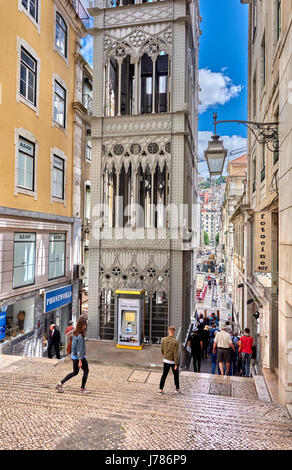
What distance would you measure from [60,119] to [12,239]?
8.20m

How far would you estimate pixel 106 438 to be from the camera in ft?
15.7

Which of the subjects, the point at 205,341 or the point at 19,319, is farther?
the point at 205,341

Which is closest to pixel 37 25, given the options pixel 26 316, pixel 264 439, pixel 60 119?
pixel 60 119

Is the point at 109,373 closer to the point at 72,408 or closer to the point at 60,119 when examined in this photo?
the point at 72,408

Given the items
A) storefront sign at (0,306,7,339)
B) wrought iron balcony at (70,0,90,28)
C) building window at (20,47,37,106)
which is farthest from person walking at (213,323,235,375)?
wrought iron balcony at (70,0,90,28)

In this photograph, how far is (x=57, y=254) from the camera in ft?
56.0

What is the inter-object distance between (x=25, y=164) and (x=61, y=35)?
8.56 m

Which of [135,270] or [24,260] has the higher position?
[24,260]

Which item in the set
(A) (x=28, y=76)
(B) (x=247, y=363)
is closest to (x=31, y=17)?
(A) (x=28, y=76)

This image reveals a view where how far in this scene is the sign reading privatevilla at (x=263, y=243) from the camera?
366 inches

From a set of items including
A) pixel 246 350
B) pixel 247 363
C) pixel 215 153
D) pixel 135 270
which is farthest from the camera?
pixel 135 270

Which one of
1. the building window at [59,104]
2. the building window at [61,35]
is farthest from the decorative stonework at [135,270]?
the building window at [61,35]

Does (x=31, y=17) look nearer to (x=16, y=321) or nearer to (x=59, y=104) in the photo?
(x=59, y=104)

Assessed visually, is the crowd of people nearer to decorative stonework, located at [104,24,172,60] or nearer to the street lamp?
the street lamp
